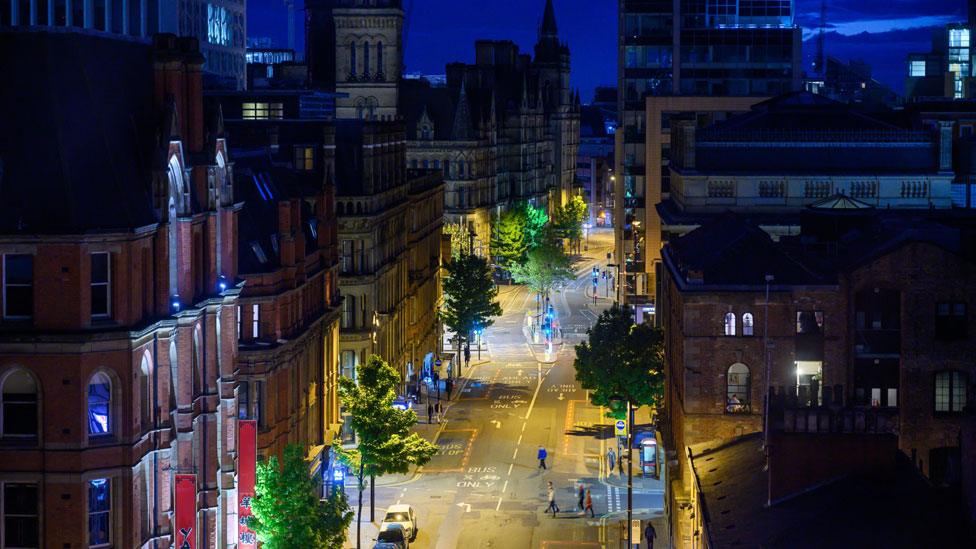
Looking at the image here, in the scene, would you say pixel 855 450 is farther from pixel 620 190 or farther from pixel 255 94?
pixel 620 190

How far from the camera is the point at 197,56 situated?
61.2 m

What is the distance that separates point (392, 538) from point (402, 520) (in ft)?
11.6

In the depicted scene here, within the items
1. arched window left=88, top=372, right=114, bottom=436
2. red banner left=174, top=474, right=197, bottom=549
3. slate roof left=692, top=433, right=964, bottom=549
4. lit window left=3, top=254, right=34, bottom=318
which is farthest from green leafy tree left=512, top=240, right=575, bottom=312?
lit window left=3, top=254, right=34, bottom=318

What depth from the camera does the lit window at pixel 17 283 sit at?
52188mm

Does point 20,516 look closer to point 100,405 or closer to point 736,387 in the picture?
point 100,405

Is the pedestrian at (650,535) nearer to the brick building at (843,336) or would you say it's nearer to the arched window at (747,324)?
the brick building at (843,336)

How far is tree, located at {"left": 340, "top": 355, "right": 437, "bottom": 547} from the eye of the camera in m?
88.6

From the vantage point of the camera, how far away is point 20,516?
52688mm

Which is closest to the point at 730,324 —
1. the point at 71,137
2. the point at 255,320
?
the point at 255,320

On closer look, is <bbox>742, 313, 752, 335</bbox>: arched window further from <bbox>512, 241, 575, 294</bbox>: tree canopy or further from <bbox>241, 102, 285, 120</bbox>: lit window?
<bbox>512, 241, 575, 294</bbox>: tree canopy

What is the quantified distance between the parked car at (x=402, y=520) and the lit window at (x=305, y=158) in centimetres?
2782

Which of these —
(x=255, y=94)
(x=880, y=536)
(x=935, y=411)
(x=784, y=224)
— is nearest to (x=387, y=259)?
(x=255, y=94)

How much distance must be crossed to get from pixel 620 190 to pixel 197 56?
121737mm

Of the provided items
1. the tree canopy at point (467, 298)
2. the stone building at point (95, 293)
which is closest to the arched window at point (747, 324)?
the stone building at point (95, 293)
